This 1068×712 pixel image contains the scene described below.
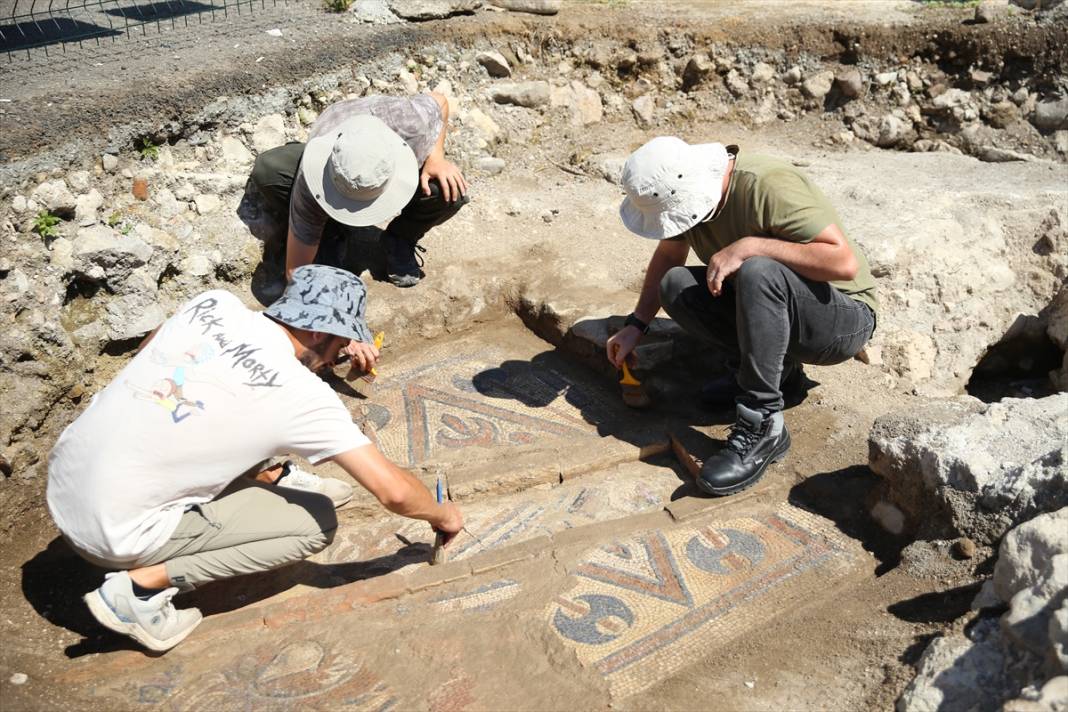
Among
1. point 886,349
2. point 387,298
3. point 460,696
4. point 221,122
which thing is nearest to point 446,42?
point 221,122

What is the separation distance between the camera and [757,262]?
11.0 ft

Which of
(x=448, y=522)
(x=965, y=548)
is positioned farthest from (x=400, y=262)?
(x=965, y=548)

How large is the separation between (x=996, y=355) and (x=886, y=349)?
3.59ft

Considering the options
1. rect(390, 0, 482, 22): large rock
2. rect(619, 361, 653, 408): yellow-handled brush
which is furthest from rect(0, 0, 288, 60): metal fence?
rect(619, 361, 653, 408): yellow-handled brush

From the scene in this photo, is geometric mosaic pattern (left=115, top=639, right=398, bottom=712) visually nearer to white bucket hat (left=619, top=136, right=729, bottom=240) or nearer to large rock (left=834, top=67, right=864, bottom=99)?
white bucket hat (left=619, top=136, right=729, bottom=240)

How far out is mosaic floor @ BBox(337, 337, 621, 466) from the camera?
411 cm

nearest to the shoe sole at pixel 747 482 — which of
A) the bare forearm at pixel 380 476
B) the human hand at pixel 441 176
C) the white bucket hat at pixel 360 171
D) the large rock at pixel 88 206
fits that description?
the bare forearm at pixel 380 476

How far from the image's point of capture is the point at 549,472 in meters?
3.79

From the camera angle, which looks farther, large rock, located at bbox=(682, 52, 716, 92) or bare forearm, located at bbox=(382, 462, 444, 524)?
large rock, located at bbox=(682, 52, 716, 92)

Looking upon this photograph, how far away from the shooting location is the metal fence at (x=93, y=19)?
5.62m

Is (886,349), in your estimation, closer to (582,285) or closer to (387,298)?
(582,285)

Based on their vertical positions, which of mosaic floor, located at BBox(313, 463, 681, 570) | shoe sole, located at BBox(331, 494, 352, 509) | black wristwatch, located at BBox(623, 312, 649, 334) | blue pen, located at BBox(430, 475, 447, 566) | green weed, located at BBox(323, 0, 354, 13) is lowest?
mosaic floor, located at BBox(313, 463, 681, 570)

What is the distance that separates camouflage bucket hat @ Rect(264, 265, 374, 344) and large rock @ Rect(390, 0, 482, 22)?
3.76 meters

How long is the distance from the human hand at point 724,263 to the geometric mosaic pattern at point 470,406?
104cm
